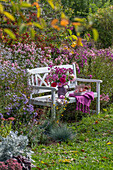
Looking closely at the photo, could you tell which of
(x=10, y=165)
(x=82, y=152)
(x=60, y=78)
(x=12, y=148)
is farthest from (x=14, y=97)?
(x=10, y=165)

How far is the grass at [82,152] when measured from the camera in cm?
330

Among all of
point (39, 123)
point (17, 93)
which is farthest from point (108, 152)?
point (17, 93)

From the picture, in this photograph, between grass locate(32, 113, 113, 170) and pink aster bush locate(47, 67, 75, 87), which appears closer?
grass locate(32, 113, 113, 170)

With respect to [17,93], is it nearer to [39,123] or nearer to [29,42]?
[39,123]

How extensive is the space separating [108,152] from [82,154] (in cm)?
39

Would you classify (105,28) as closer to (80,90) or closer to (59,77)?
(80,90)

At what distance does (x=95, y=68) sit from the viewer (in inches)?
273

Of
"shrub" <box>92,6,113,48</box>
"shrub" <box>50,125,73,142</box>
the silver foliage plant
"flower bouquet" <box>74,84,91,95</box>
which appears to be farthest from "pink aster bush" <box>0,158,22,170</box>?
"shrub" <box>92,6,113,48</box>

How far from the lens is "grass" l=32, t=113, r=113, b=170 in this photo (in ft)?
10.8

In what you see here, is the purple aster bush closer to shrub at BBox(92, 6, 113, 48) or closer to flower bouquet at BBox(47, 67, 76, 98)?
flower bouquet at BBox(47, 67, 76, 98)

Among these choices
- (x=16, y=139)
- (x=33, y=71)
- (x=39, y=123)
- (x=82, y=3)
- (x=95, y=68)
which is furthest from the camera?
(x=82, y=3)

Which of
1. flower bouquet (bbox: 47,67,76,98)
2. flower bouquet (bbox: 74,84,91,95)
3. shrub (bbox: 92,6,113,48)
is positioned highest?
shrub (bbox: 92,6,113,48)

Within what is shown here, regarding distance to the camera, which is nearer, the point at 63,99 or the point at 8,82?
the point at 8,82

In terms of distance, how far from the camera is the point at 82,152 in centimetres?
380
